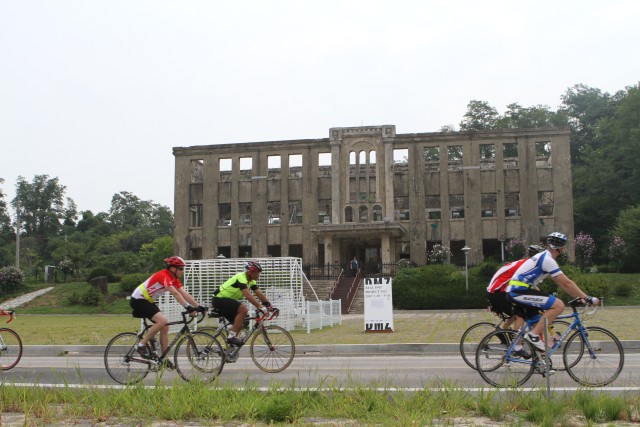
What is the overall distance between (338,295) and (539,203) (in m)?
21.8

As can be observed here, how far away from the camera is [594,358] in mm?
8508

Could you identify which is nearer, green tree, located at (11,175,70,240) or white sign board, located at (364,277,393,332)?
white sign board, located at (364,277,393,332)

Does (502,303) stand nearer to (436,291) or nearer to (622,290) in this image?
(436,291)

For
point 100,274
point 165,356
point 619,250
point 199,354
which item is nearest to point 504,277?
point 199,354

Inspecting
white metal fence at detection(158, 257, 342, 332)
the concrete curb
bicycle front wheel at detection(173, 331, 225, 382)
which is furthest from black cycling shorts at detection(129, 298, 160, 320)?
white metal fence at detection(158, 257, 342, 332)

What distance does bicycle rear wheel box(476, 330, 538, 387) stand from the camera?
852cm

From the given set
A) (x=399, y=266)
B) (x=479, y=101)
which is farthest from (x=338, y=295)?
(x=479, y=101)

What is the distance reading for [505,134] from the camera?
49781mm

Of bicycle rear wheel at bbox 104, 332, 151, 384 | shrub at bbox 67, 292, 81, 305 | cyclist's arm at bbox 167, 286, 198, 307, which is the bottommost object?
shrub at bbox 67, 292, 81, 305

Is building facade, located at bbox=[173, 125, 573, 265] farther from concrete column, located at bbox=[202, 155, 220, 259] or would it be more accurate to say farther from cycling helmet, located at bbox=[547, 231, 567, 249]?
cycling helmet, located at bbox=[547, 231, 567, 249]

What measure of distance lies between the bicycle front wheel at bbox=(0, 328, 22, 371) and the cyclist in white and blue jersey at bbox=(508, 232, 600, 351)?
8351 millimetres

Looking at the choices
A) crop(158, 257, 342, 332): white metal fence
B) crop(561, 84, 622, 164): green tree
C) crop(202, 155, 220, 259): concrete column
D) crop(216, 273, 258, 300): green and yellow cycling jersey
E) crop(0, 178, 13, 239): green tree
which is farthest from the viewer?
crop(0, 178, 13, 239): green tree

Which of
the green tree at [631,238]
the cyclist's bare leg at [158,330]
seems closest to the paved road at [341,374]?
the cyclist's bare leg at [158,330]

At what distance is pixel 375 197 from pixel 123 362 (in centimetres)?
4124
